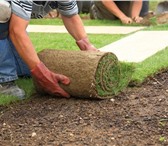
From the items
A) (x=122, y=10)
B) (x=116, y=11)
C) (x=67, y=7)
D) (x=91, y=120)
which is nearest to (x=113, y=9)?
(x=116, y=11)

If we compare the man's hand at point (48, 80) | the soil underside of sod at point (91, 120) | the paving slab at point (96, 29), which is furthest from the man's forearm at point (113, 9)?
the man's hand at point (48, 80)

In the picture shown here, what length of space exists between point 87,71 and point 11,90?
0.72 metres

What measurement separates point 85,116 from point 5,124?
1.72ft

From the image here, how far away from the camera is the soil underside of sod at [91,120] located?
11.0ft

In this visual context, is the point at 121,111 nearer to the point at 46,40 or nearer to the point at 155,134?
the point at 155,134

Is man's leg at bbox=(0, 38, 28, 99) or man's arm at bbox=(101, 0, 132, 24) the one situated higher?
man's leg at bbox=(0, 38, 28, 99)

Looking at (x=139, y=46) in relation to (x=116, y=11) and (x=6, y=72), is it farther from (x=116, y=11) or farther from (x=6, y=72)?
(x=116, y=11)

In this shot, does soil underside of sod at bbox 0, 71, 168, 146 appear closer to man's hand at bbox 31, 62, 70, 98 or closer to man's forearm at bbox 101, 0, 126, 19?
man's hand at bbox 31, 62, 70, 98

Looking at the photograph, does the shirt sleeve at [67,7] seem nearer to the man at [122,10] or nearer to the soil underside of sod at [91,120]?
the soil underside of sod at [91,120]

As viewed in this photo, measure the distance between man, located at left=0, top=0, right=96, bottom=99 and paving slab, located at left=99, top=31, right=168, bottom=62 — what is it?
104 centimetres

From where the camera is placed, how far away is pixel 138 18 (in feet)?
27.2

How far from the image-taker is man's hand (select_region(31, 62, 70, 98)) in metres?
4.12

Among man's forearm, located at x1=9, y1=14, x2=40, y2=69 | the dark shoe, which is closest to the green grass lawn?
the dark shoe

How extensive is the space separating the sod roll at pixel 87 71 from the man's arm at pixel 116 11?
3.98m
